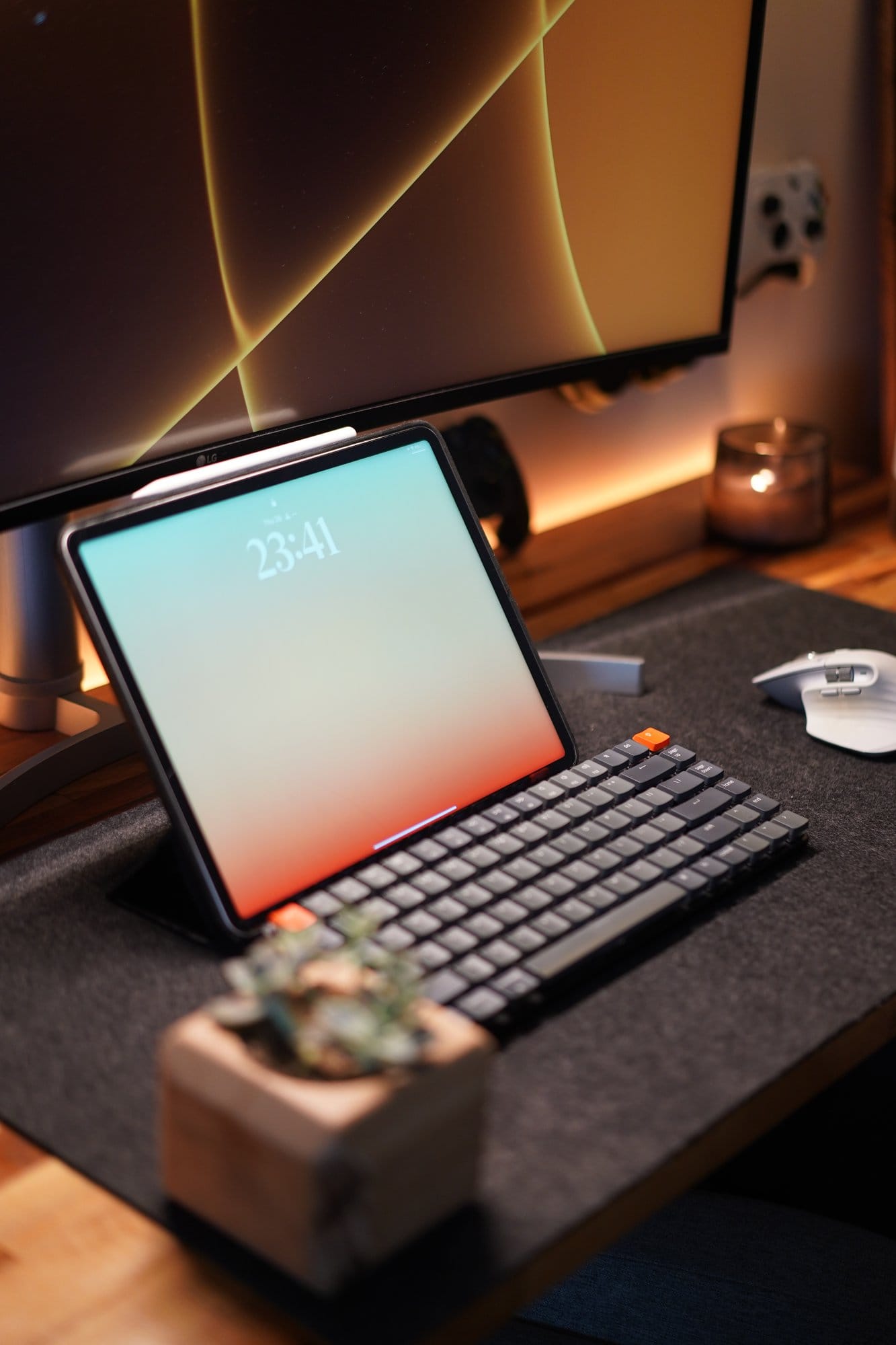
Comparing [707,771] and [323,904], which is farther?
[707,771]

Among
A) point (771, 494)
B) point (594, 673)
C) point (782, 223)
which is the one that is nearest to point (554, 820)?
point (594, 673)

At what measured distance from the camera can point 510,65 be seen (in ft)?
2.87

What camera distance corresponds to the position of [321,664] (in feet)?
2.42

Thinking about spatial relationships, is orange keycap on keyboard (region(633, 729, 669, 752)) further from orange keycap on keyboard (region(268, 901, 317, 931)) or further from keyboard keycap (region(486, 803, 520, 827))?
orange keycap on keyboard (region(268, 901, 317, 931))

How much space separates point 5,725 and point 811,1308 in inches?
24.0

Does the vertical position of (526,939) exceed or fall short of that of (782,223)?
it falls short

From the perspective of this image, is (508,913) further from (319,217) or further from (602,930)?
(319,217)

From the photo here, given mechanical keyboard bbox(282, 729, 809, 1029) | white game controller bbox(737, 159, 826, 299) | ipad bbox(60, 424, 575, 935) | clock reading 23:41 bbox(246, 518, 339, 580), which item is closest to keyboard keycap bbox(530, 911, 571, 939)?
mechanical keyboard bbox(282, 729, 809, 1029)

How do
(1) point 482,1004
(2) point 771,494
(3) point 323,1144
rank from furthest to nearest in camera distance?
(2) point 771,494 → (1) point 482,1004 → (3) point 323,1144

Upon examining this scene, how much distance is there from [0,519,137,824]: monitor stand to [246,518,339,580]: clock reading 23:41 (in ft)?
0.55

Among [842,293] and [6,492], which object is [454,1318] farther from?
[842,293]

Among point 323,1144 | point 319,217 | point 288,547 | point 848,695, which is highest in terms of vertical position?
point 319,217

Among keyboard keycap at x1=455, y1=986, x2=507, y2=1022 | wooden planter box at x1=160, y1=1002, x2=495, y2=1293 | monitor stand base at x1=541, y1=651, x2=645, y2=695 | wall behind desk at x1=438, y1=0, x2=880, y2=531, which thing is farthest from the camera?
wall behind desk at x1=438, y1=0, x2=880, y2=531

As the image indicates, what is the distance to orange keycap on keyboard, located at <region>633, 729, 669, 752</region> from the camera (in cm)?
Answer: 82
